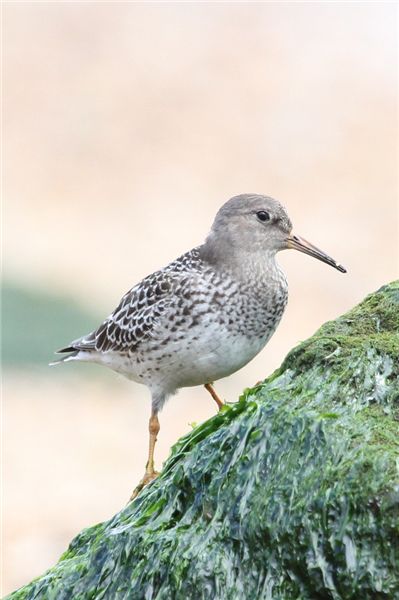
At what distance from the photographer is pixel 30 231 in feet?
85.9

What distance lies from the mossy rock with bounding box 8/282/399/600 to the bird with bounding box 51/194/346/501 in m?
1.36

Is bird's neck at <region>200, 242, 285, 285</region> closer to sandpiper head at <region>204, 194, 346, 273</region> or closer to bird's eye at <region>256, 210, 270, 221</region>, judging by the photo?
sandpiper head at <region>204, 194, 346, 273</region>

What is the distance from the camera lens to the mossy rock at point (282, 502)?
3.61 metres

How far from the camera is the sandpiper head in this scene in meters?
6.46

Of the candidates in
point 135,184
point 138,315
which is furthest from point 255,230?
point 135,184

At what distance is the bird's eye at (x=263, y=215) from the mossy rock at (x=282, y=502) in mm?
1698

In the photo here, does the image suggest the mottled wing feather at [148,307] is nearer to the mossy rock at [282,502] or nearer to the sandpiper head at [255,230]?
Result: the sandpiper head at [255,230]

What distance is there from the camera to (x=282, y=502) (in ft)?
12.7

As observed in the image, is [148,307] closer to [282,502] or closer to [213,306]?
[213,306]

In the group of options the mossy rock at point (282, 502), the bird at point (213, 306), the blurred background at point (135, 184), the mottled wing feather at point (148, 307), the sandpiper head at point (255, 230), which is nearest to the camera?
the mossy rock at point (282, 502)

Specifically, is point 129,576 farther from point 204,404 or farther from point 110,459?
point 204,404

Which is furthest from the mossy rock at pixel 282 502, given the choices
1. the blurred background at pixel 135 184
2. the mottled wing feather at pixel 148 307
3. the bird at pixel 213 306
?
the blurred background at pixel 135 184

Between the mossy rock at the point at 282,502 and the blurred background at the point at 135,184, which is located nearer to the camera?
the mossy rock at the point at 282,502

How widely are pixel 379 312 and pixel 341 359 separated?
65 centimetres
